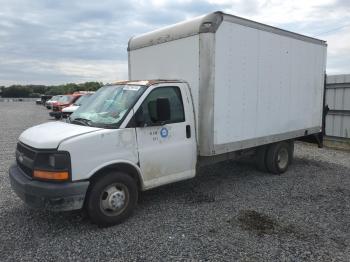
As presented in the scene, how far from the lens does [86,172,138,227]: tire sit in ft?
14.8

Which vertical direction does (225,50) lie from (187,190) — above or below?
above

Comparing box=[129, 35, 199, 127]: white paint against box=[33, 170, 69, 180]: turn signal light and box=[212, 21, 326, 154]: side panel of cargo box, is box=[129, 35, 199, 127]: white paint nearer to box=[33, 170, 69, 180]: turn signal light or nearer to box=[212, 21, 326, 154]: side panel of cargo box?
box=[212, 21, 326, 154]: side panel of cargo box

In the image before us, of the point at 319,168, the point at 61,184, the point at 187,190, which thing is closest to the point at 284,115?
the point at 319,168

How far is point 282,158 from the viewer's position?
25.7 feet

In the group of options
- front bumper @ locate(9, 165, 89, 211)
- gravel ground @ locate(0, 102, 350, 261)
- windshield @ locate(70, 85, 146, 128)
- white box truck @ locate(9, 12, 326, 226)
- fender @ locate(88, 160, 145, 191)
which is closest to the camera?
gravel ground @ locate(0, 102, 350, 261)

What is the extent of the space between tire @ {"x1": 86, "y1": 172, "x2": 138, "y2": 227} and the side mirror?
3.14 ft

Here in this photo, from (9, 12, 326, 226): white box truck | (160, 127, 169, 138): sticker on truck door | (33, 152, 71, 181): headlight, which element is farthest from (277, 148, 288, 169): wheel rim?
(33, 152, 71, 181): headlight

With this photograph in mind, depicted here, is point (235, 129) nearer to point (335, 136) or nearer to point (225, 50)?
point (225, 50)

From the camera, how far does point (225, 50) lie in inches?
221

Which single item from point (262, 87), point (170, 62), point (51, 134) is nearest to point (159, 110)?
point (170, 62)

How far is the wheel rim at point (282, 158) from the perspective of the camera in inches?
303

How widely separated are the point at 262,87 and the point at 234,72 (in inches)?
38.2

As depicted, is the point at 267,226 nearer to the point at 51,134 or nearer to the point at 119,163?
the point at 119,163

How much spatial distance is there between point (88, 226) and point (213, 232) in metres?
1.78
